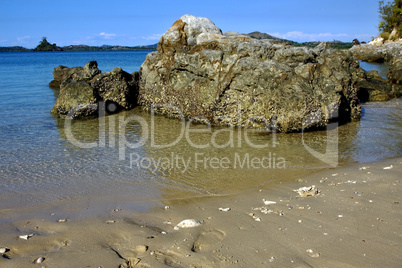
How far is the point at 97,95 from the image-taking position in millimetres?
12664

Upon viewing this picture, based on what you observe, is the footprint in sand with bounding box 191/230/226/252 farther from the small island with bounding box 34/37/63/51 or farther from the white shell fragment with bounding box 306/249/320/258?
the small island with bounding box 34/37/63/51

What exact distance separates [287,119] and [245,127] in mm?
1330

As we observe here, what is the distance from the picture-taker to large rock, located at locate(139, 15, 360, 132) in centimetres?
1005

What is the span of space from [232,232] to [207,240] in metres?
0.37

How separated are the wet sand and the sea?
580mm

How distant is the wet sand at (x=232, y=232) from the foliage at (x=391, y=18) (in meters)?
43.6

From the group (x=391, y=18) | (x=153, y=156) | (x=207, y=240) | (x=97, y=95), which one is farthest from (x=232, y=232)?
(x=391, y=18)

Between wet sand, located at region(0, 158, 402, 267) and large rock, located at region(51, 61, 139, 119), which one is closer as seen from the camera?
wet sand, located at region(0, 158, 402, 267)

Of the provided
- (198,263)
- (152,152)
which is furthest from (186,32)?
(198,263)

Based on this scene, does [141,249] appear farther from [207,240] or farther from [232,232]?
[232,232]

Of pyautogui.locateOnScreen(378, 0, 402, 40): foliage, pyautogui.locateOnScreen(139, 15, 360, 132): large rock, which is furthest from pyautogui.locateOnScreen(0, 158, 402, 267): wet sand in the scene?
pyautogui.locateOnScreen(378, 0, 402, 40): foliage

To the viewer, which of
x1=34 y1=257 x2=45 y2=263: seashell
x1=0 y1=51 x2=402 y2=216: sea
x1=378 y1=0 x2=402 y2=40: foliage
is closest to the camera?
x1=34 y1=257 x2=45 y2=263: seashell

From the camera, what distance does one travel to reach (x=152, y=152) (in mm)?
8203

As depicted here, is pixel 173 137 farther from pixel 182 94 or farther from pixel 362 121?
pixel 362 121
